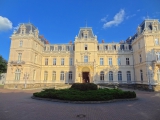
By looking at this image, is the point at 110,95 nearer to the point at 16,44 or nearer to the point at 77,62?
the point at 77,62

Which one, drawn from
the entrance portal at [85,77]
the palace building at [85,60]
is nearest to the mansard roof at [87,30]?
the palace building at [85,60]

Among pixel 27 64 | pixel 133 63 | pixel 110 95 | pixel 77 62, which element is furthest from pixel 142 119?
pixel 133 63

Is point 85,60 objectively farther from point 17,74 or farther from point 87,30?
point 17,74

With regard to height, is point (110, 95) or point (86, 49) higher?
point (86, 49)

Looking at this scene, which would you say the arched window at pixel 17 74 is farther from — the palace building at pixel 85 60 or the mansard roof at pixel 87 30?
the mansard roof at pixel 87 30

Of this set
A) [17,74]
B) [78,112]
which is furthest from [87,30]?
[78,112]

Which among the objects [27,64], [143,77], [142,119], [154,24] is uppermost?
[154,24]

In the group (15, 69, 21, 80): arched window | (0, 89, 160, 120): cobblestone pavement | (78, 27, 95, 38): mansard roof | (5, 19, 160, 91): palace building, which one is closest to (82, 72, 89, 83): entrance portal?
(5, 19, 160, 91): palace building

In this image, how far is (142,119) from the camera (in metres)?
7.22

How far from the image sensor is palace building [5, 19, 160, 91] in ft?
96.4

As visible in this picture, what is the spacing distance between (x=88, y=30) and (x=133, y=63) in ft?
57.6

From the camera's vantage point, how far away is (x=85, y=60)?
3569cm

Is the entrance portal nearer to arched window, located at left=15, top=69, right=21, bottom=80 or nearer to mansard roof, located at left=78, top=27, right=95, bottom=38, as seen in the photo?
mansard roof, located at left=78, top=27, right=95, bottom=38

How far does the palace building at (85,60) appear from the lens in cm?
2938
